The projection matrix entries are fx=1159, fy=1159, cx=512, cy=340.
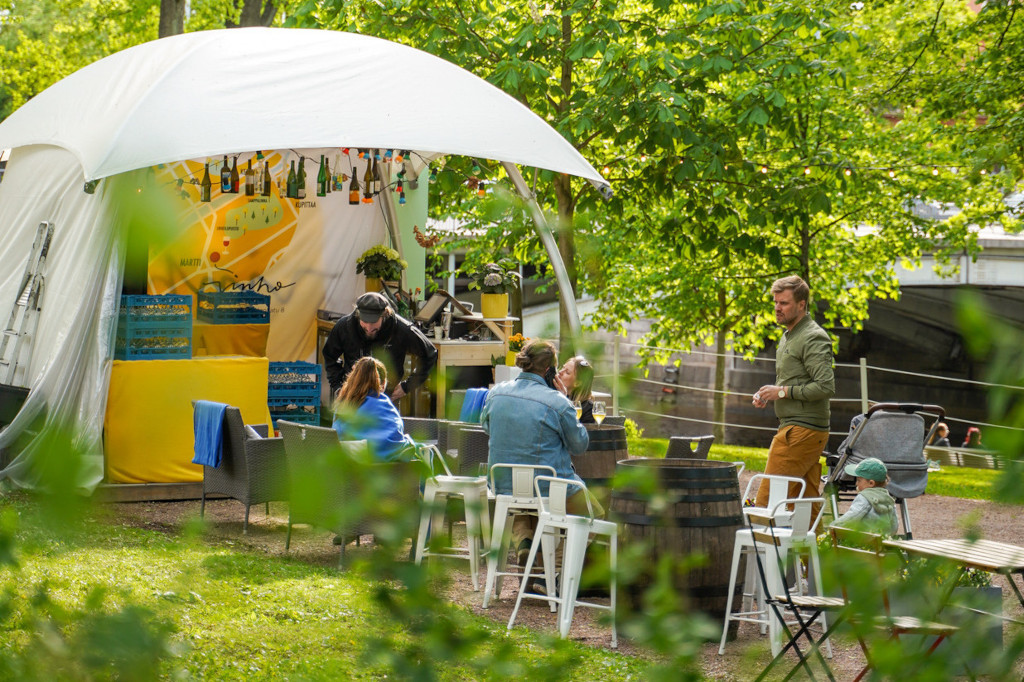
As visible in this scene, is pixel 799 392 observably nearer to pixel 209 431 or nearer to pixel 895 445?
pixel 895 445

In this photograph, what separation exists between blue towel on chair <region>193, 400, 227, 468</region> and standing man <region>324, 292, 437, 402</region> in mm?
948

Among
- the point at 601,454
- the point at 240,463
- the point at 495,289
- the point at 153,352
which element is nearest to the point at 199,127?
the point at 153,352

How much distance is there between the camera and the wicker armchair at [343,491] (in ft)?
3.46

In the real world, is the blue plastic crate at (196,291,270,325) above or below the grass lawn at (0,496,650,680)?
above

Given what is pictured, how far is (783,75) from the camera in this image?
10992mm

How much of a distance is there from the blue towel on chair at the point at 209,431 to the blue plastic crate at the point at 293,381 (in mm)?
1781

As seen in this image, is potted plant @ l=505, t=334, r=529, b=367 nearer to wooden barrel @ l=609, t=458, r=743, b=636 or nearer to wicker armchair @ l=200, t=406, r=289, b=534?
wicker armchair @ l=200, t=406, r=289, b=534

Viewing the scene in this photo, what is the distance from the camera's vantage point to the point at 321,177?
10492mm

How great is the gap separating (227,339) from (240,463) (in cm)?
294

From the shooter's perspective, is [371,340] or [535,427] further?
[371,340]

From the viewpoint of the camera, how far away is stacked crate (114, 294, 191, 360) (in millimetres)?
8758

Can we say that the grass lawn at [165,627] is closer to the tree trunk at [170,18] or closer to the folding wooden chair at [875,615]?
the folding wooden chair at [875,615]

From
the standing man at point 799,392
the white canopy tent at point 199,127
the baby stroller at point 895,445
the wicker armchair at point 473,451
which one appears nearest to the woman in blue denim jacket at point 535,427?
the standing man at point 799,392

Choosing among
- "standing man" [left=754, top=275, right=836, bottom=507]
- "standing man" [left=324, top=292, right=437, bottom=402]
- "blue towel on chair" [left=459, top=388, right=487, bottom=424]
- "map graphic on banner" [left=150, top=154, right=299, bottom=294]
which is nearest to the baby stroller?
"standing man" [left=754, top=275, right=836, bottom=507]
